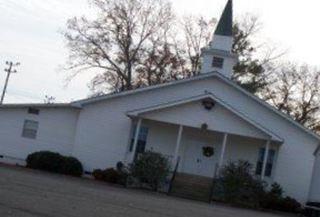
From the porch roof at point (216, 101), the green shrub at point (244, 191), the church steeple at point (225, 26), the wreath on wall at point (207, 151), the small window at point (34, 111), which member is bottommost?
the green shrub at point (244, 191)

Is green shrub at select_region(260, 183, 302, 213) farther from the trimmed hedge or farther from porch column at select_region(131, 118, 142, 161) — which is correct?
the trimmed hedge

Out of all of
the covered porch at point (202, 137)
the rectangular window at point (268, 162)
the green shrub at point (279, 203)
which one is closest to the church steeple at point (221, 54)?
the covered porch at point (202, 137)

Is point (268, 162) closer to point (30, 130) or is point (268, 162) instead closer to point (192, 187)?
point (192, 187)

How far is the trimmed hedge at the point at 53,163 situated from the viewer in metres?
36.2

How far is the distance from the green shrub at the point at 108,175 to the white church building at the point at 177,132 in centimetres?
132

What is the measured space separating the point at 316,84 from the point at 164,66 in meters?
14.9

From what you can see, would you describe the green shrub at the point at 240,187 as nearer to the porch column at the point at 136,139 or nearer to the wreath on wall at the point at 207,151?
the wreath on wall at the point at 207,151

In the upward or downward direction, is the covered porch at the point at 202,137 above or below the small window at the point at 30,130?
above

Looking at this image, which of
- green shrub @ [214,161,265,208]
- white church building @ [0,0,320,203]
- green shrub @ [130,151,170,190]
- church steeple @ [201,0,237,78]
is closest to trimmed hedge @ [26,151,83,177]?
white church building @ [0,0,320,203]

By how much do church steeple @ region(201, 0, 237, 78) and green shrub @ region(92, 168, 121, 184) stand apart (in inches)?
382

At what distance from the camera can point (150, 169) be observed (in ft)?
113

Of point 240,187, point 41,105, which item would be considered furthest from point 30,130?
point 240,187

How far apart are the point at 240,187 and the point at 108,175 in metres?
6.60

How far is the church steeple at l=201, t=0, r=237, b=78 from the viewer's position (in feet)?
140
